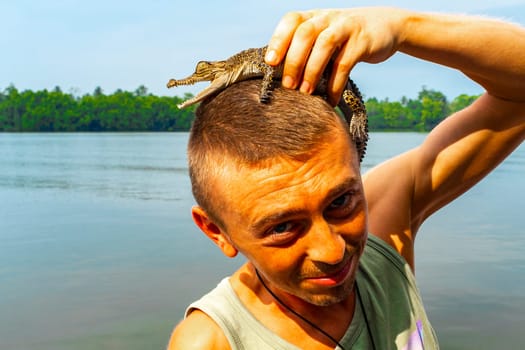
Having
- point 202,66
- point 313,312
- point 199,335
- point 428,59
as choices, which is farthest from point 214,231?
point 428,59

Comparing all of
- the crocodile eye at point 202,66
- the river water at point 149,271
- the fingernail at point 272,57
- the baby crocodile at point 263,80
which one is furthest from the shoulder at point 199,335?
the river water at point 149,271

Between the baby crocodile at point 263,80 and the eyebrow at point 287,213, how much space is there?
9.8 inches

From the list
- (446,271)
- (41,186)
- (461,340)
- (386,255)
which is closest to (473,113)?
(386,255)

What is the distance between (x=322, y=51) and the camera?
1872mm

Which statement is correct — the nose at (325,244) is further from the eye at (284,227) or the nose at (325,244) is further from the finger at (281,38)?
the finger at (281,38)

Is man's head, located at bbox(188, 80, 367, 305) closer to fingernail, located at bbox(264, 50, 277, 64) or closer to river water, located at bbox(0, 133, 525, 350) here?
fingernail, located at bbox(264, 50, 277, 64)

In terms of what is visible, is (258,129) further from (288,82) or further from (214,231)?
(214,231)

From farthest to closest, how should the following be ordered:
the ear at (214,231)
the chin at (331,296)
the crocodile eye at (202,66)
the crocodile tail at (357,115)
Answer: the crocodile eye at (202,66), the crocodile tail at (357,115), the ear at (214,231), the chin at (331,296)

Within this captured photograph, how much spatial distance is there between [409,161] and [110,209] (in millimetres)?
12757

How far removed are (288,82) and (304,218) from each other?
1.39 feet

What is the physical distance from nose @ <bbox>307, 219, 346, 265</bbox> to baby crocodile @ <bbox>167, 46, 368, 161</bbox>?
0.40m

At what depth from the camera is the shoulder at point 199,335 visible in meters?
2.01

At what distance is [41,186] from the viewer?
19969mm

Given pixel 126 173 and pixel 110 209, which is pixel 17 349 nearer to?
pixel 110 209
